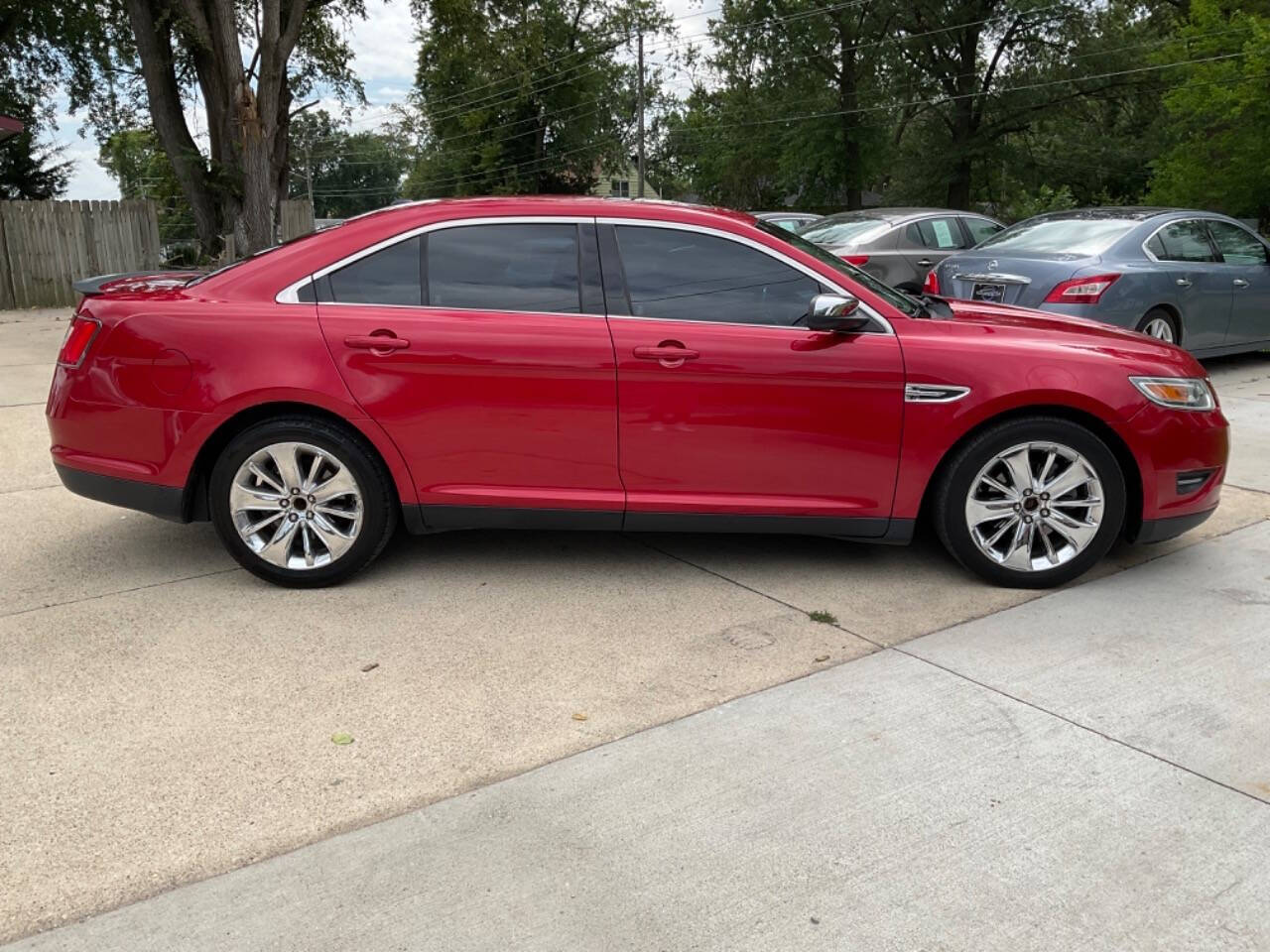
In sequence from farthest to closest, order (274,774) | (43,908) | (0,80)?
1. (0,80)
2. (274,774)
3. (43,908)

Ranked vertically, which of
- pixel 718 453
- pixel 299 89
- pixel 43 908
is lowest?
pixel 43 908

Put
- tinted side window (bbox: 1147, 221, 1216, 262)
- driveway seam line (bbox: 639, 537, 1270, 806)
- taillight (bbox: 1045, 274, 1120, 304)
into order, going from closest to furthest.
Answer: driveway seam line (bbox: 639, 537, 1270, 806) < taillight (bbox: 1045, 274, 1120, 304) < tinted side window (bbox: 1147, 221, 1216, 262)

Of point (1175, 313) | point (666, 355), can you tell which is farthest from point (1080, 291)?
point (666, 355)

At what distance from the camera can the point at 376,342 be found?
4.25 meters

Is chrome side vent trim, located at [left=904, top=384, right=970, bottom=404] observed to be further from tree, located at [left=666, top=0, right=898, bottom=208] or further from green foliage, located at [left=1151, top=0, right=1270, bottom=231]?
tree, located at [left=666, top=0, right=898, bottom=208]

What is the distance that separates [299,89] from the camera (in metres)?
21.5

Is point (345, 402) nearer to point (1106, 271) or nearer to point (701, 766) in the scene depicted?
point (701, 766)

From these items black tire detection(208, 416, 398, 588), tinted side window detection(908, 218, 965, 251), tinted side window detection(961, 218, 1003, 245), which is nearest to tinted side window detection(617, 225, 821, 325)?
black tire detection(208, 416, 398, 588)

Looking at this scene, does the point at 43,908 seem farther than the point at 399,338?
No

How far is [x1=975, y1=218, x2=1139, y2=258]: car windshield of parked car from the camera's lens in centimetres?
891

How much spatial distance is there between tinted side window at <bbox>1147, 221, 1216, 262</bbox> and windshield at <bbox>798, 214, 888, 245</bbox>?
11.1 ft

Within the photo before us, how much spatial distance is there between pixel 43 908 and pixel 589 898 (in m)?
1.31

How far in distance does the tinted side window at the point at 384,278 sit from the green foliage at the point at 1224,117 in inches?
780

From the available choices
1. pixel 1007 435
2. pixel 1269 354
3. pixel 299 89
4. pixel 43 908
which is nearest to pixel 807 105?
pixel 299 89
